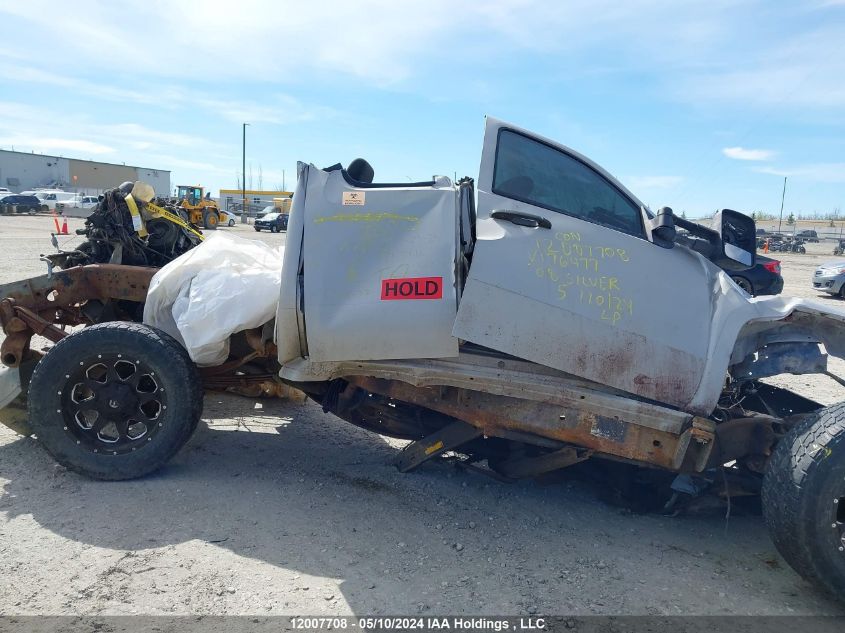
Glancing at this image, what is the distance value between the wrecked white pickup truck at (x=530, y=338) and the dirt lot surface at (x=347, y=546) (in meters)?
0.33

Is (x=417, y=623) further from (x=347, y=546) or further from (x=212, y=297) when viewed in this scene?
(x=212, y=297)

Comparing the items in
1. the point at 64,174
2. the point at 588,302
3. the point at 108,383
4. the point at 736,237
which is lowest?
the point at 108,383

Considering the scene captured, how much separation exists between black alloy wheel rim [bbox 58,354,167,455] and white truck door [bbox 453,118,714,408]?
77.2 inches

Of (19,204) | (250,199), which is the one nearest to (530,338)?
(19,204)

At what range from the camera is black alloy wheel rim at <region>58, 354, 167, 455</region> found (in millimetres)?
4070

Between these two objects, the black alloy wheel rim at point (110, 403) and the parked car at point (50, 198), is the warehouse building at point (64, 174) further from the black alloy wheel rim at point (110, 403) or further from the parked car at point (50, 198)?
the black alloy wheel rim at point (110, 403)

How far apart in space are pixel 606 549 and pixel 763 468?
0.98 m

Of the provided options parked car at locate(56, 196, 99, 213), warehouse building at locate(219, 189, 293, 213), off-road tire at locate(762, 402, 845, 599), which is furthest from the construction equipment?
off-road tire at locate(762, 402, 845, 599)

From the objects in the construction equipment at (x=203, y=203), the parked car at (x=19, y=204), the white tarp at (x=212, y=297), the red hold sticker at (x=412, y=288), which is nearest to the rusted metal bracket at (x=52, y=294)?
the white tarp at (x=212, y=297)

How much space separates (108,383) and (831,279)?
17721 millimetres

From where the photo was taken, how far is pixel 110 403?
409 centimetres

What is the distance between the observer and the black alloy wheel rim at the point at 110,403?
4070 millimetres

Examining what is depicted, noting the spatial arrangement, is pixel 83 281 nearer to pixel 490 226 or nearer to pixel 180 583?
pixel 180 583


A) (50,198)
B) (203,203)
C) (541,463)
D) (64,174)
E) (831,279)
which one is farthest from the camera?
(64,174)
